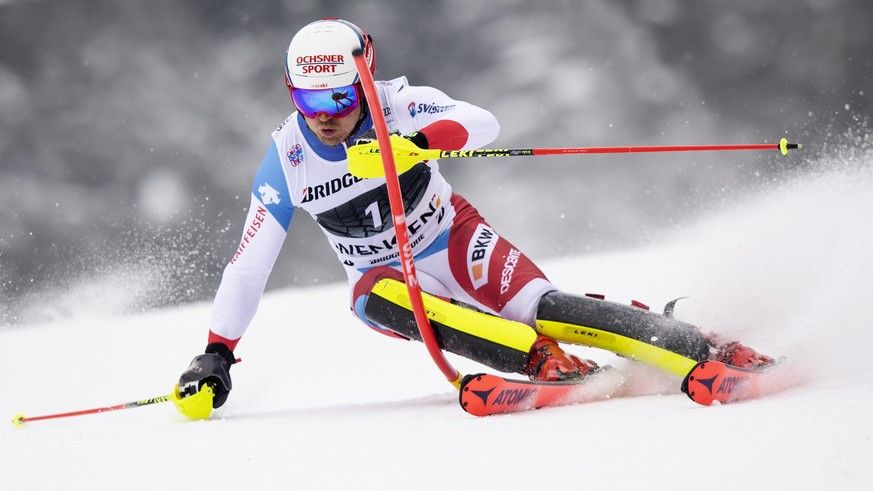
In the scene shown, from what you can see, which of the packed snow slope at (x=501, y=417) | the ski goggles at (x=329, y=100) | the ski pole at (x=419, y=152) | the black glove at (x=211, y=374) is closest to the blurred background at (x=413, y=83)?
the packed snow slope at (x=501, y=417)

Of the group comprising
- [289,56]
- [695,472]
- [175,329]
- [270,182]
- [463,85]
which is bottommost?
[695,472]

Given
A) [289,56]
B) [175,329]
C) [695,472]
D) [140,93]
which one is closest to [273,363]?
[175,329]

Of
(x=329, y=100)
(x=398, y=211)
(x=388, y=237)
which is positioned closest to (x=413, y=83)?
(x=388, y=237)

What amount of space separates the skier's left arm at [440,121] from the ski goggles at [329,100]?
212 millimetres

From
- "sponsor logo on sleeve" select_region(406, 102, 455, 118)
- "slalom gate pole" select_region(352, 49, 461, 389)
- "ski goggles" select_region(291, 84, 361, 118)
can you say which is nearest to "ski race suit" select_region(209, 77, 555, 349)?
"sponsor logo on sleeve" select_region(406, 102, 455, 118)

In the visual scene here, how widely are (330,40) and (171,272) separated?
3.78 metres

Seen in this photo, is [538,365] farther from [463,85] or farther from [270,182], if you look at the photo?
[463,85]

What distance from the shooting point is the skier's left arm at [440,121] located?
8.99ft

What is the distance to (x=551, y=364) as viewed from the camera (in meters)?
2.56

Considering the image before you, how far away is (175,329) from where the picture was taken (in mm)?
5703

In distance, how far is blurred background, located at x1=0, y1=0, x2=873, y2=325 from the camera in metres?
5.92

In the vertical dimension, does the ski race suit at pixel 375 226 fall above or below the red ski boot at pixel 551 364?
above

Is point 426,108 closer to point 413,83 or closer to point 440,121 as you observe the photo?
point 440,121

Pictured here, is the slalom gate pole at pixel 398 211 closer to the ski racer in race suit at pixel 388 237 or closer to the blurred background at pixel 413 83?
the ski racer in race suit at pixel 388 237
